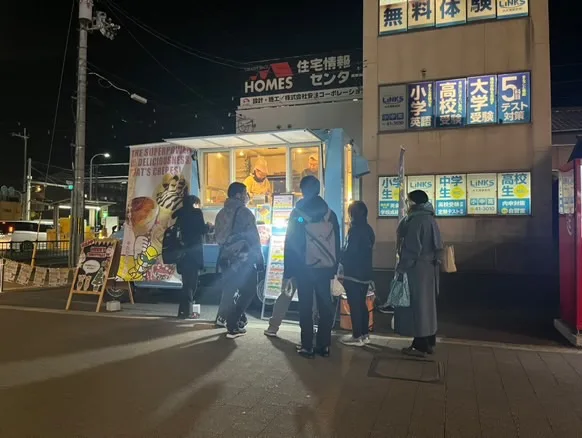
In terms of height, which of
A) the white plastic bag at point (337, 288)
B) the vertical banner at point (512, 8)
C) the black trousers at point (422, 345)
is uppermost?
the vertical banner at point (512, 8)

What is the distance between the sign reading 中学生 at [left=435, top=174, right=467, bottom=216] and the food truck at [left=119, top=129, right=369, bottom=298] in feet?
12.4

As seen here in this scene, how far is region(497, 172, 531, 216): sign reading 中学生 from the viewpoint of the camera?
11.8m

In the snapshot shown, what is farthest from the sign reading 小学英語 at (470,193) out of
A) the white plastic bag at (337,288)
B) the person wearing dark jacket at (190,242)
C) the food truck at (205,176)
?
the person wearing dark jacket at (190,242)

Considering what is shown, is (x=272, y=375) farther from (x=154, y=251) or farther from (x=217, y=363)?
(x=154, y=251)

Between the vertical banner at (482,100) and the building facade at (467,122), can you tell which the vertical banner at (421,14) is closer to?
the building facade at (467,122)

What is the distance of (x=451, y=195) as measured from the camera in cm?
1243

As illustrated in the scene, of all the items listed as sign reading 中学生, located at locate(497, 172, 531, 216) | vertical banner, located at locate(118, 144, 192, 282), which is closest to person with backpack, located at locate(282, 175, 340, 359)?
vertical banner, located at locate(118, 144, 192, 282)

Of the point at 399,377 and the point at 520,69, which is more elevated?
→ the point at 520,69

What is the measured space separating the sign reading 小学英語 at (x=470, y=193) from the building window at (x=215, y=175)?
491 cm

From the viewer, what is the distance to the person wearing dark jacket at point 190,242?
23.5ft

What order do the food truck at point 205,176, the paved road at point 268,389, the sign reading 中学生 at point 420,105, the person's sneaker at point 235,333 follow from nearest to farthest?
the paved road at point 268,389 → the person's sneaker at point 235,333 → the food truck at point 205,176 → the sign reading 中学生 at point 420,105

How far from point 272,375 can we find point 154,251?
4.83m

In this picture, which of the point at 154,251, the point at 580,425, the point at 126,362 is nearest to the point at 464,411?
the point at 580,425

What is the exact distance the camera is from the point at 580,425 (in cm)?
360
